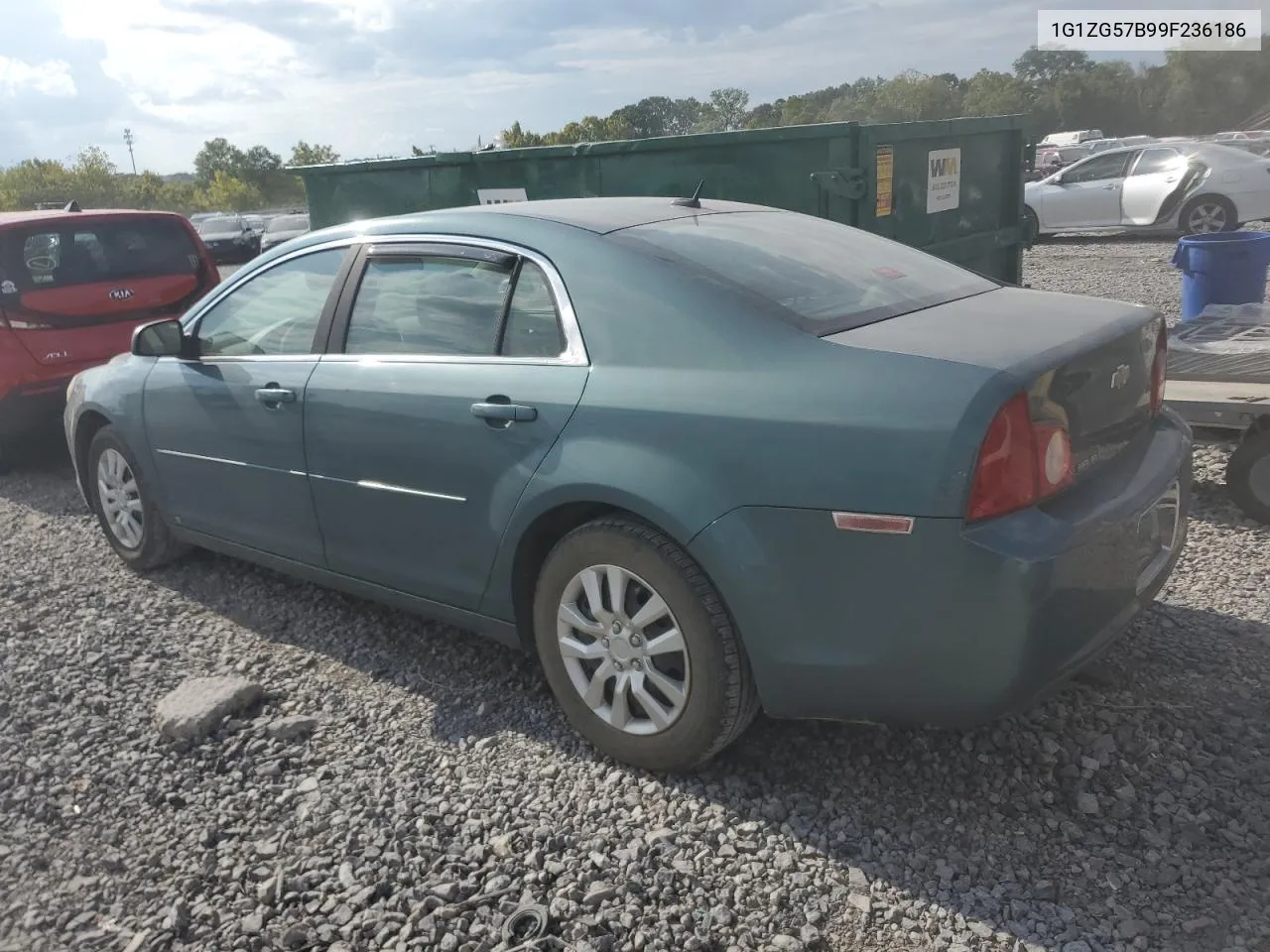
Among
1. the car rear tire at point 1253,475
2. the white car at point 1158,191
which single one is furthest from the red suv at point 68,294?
the white car at point 1158,191

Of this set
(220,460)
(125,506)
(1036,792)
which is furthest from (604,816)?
(125,506)

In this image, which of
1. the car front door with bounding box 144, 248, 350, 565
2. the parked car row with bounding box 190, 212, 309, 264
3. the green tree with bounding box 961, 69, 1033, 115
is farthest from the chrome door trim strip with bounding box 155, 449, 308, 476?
the green tree with bounding box 961, 69, 1033, 115

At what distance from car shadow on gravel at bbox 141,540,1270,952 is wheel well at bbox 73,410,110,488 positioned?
2.13 metres

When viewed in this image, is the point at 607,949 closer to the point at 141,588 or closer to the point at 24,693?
the point at 24,693

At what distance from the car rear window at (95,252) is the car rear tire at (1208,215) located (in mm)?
13350

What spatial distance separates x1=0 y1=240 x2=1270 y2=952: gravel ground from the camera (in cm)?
250

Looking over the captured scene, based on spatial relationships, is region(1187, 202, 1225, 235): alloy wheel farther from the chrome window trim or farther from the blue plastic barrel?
the chrome window trim

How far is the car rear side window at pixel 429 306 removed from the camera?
10.9ft

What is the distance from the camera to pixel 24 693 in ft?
12.6

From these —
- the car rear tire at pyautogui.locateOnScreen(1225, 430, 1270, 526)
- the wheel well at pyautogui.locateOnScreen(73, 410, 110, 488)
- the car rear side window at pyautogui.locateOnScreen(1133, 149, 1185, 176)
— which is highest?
the car rear side window at pyautogui.locateOnScreen(1133, 149, 1185, 176)

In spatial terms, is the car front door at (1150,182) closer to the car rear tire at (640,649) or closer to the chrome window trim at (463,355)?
the chrome window trim at (463,355)

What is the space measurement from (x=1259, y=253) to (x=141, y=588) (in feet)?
21.8

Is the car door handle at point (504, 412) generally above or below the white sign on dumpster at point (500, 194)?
below

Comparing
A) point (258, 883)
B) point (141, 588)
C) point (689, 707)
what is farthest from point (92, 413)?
point (689, 707)
